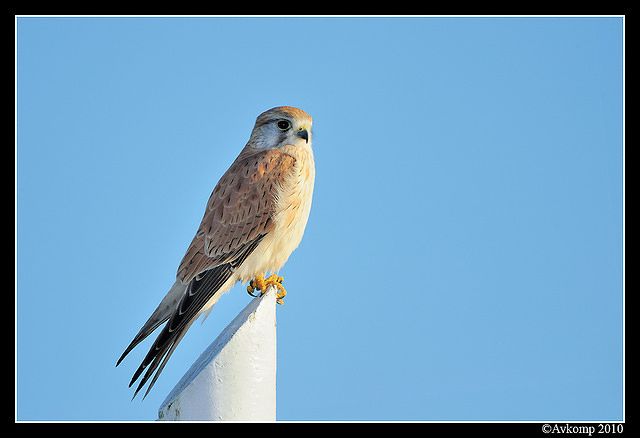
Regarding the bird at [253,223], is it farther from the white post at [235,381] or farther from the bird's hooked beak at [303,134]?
the white post at [235,381]

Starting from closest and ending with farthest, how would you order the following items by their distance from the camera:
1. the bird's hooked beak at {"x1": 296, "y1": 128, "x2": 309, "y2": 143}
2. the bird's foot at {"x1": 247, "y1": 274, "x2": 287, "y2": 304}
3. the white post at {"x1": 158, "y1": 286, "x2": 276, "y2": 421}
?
the white post at {"x1": 158, "y1": 286, "x2": 276, "y2": 421}
the bird's foot at {"x1": 247, "y1": 274, "x2": 287, "y2": 304}
the bird's hooked beak at {"x1": 296, "y1": 128, "x2": 309, "y2": 143}

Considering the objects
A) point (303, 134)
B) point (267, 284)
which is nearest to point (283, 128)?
point (303, 134)

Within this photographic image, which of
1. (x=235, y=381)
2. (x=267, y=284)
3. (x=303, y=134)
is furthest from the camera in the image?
(x=303, y=134)

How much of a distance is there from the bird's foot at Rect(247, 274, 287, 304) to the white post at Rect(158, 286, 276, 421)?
3.03 ft

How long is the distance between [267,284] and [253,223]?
42 cm

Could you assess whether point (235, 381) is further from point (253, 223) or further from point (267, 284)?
point (253, 223)

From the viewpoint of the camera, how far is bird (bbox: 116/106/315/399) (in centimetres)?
→ 419

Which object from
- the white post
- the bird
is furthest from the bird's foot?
the white post

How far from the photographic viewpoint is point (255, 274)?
439cm

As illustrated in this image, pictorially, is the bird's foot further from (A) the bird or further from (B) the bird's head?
(B) the bird's head

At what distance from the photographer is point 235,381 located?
3006 mm

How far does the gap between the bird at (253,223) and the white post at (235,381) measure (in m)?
0.93

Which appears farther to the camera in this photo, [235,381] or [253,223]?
[253,223]

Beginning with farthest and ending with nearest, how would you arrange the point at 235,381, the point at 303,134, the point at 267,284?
the point at 303,134 < the point at 267,284 < the point at 235,381
